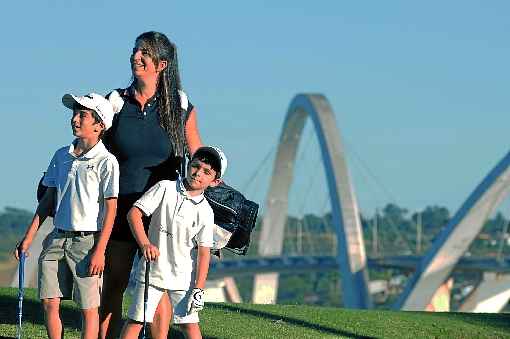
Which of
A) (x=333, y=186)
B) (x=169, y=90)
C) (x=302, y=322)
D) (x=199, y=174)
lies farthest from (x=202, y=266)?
(x=333, y=186)

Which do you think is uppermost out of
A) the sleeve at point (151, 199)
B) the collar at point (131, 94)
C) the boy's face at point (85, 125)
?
the collar at point (131, 94)

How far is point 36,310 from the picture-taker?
11.5 meters

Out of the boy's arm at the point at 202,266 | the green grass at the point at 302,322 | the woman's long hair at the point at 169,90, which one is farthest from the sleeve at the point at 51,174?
the green grass at the point at 302,322

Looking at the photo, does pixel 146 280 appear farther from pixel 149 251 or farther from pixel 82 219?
pixel 82 219

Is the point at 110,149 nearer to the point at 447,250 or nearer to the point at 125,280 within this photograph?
the point at 125,280

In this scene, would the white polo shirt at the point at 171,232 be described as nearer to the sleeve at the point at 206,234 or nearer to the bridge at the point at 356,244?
the sleeve at the point at 206,234

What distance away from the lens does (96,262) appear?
7113 millimetres

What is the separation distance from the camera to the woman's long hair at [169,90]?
736cm

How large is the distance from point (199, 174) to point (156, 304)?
63 centimetres

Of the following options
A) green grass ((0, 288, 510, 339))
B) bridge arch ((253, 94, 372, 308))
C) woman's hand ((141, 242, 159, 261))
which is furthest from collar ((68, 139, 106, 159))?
bridge arch ((253, 94, 372, 308))

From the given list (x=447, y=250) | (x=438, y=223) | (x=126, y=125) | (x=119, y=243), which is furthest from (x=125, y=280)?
(x=438, y=223)

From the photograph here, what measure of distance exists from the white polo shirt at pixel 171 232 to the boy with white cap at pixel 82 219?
0.19 metres

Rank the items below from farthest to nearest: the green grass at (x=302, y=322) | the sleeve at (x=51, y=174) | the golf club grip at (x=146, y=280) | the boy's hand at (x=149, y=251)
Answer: the green grass at (x=302, y=322), the sleeve at (x=51, y=174), the golf club grip at (x=146, y=280), the boy's hand at (x=149, y=251)

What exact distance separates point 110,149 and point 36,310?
14.6ft
